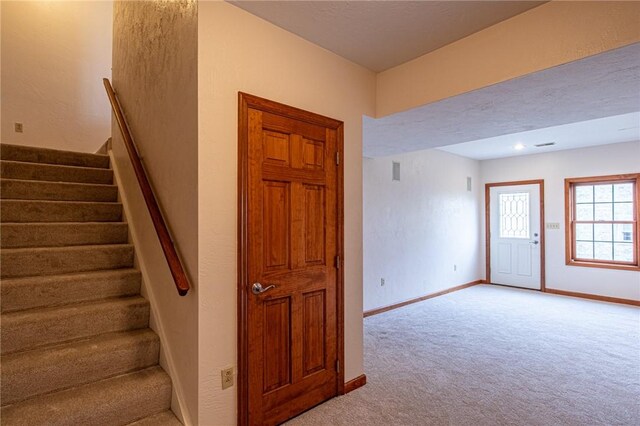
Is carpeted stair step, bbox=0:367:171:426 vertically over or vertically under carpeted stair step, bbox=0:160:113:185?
under

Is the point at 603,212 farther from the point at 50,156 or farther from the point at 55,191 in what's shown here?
the point at 50,156

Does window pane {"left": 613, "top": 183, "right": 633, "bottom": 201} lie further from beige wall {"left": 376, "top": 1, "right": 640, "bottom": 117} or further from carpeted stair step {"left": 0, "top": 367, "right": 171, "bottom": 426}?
carpeted stair step {"left": 0, "top": 367, "right": 171, "bottom": 426}

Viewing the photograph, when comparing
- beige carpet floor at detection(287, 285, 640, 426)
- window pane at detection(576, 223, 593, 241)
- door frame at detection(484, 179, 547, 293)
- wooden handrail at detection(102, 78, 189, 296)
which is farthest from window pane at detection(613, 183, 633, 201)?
wooden handrail at detection(102, 78, 189, 296)

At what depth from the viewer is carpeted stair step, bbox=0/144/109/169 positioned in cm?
300

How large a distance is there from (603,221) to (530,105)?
4.56 m

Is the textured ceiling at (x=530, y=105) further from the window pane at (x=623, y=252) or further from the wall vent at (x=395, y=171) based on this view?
the window pane at (x=623, y=252)

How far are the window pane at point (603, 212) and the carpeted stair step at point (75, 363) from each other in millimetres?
6965

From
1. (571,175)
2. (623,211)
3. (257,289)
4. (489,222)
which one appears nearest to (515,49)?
(257,289)

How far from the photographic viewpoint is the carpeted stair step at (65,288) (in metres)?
2.04

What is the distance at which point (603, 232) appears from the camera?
225 inches

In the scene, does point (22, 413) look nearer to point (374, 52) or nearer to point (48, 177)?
point (48, 177)

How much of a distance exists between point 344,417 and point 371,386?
507mm

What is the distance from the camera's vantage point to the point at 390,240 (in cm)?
518

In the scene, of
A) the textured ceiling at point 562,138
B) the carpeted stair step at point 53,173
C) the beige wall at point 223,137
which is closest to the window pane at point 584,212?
the textured ceiling at point 562,138
